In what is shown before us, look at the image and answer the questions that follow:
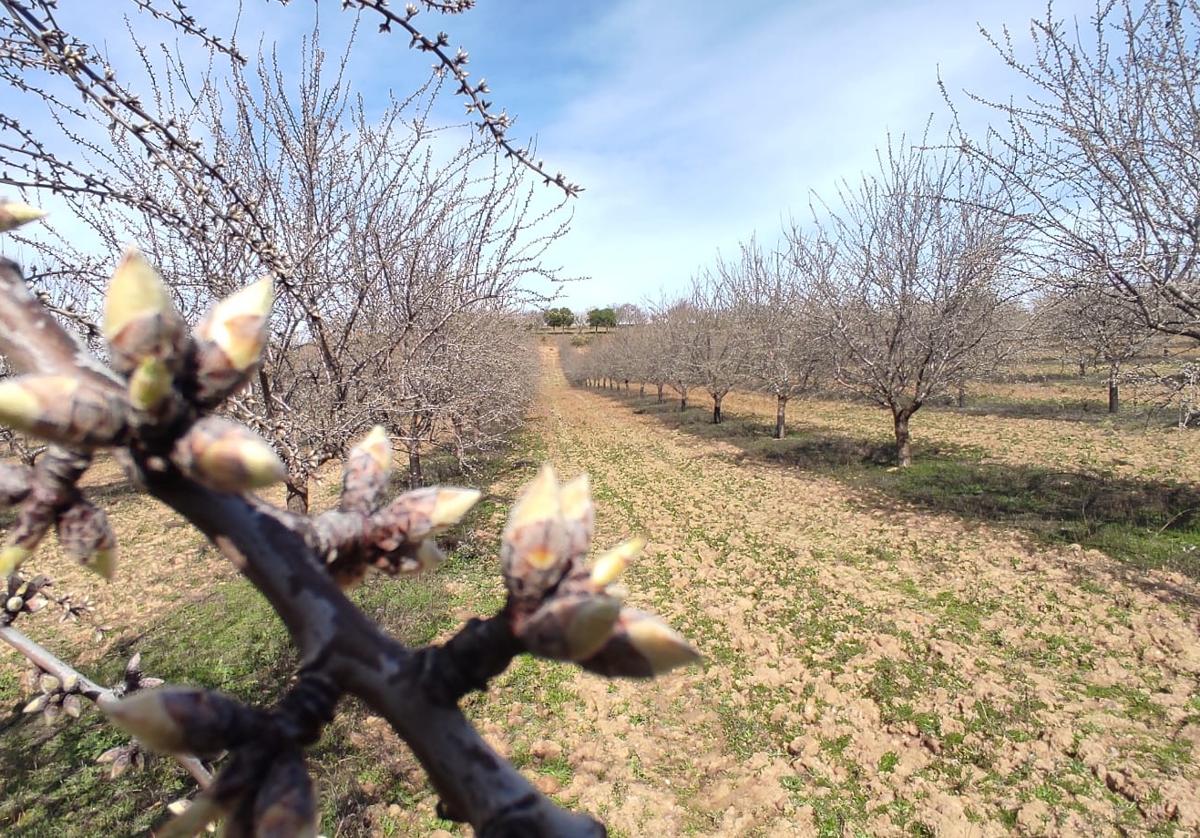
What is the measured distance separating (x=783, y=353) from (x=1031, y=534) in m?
10.6

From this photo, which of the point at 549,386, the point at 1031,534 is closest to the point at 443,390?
the point at 1031,534

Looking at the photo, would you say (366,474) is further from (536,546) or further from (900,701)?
(900,701)

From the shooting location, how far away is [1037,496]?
1075 cm

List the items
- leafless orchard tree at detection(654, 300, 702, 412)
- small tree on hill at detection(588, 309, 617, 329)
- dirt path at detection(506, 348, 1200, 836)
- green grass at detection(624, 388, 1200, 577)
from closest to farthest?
1. dirt path at detection(506, 348, 1200, 836)
2. green grass at detection(624, 388, 1200, 577)
3. leafless orchard tree at detection(654, 300, 702, 412)
4. small tree on hill at detection(588, 309, 617, 329)

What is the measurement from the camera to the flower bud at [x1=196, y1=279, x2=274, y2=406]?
0.47 meters

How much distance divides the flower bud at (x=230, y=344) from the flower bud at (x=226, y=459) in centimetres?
5

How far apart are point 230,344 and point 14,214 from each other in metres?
0.34

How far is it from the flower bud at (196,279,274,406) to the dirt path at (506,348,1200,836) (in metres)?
4.87

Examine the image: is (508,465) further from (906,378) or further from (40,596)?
(40,596)

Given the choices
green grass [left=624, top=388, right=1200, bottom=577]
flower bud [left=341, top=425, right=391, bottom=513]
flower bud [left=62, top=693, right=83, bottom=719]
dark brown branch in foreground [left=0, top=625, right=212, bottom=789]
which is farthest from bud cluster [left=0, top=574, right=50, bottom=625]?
green grass [left=624, top=388, right=1200, bottom=577]

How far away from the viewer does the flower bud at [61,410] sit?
39 cm

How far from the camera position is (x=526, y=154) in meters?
2.05

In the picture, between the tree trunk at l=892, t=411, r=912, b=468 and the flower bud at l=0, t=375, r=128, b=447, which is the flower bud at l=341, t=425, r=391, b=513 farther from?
the tree trunk at l=892, t=411, r=912, b=468

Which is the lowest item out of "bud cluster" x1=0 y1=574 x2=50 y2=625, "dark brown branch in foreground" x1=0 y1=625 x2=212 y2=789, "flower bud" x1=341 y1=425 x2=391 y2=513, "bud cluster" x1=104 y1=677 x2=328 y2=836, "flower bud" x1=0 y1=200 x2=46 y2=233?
"dark brown branch in foreground" x1=0 y1=625 x2=212 y2=789
